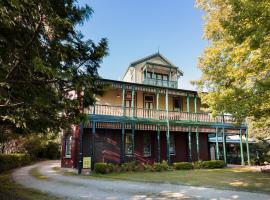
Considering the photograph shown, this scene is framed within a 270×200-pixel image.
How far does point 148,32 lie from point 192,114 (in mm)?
10156

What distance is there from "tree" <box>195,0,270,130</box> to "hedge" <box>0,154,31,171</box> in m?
16.5

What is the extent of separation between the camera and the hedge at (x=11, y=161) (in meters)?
20.2

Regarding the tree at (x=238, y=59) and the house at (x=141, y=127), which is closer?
the tree at (x=238, y=59)

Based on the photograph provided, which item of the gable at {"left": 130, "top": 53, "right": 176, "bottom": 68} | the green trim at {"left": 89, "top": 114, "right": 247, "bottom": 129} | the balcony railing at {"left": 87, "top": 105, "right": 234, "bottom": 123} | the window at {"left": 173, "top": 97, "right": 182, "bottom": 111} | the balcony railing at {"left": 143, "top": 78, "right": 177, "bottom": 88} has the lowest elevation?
the green trim at {"left": 89, "top": 114, "right": 247, "bottom": 129}

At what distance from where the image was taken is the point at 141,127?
21.7 m

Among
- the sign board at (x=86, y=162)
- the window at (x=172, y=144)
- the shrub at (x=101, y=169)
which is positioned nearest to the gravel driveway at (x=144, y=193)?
the shrub at (x=101, y=169)

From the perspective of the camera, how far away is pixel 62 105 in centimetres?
789

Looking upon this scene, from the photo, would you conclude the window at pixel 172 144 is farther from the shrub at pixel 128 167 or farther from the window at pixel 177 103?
the shrub at pixel 128 167

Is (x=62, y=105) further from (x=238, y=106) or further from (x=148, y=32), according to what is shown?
(x=148, y=32)

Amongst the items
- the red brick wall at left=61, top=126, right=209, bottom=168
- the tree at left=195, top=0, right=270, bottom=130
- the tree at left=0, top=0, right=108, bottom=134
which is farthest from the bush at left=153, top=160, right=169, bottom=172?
the tree at left=0, top=0, right=108, bottom=134

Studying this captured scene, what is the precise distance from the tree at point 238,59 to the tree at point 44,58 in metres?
5.70

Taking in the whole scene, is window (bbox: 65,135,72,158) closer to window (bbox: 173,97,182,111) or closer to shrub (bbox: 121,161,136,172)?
shrub (bbox: 121,161,136,172)

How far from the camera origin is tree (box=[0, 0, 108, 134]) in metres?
5.78

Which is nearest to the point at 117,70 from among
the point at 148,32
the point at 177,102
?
the point at 177,102
